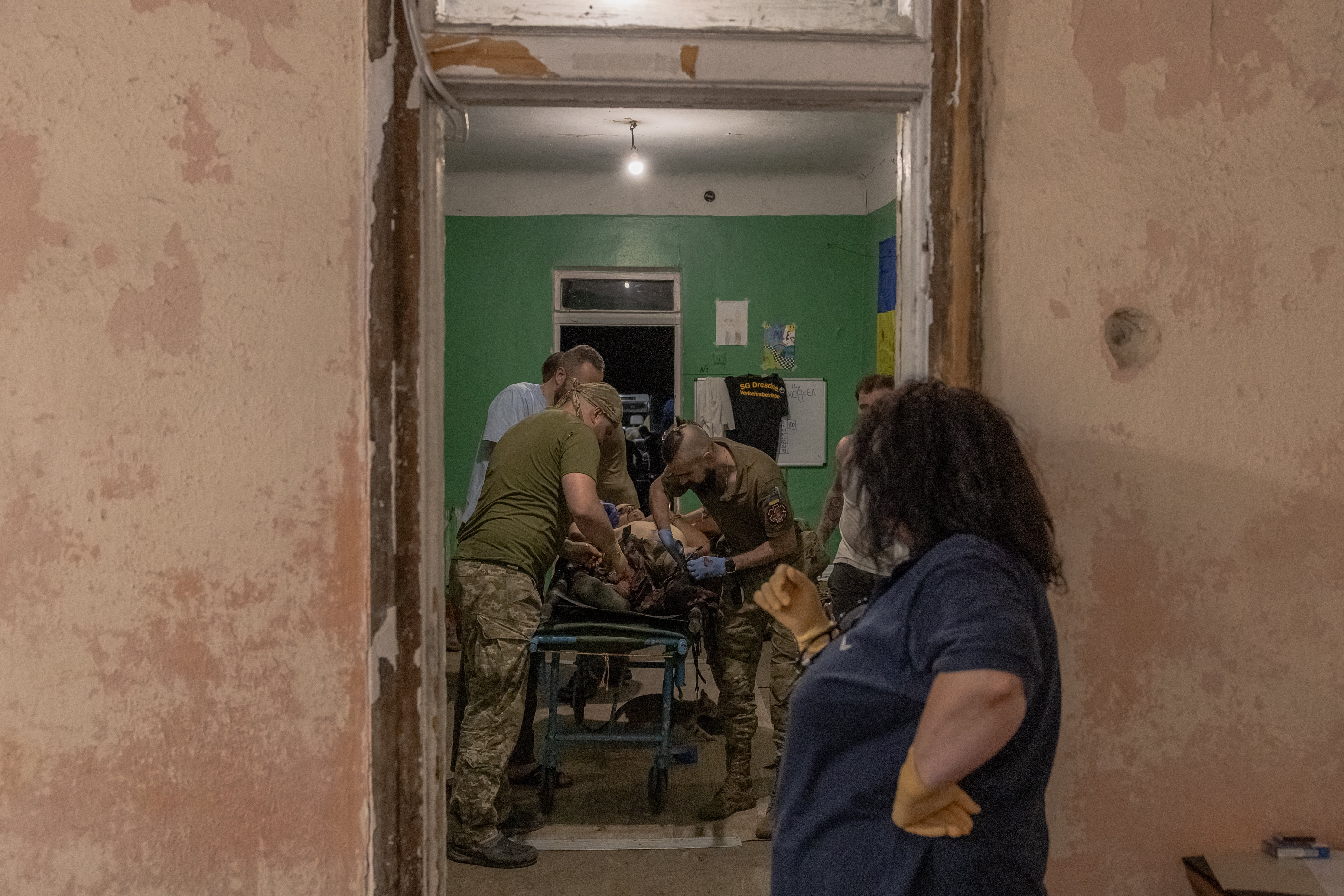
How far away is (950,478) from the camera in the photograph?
4.77ft

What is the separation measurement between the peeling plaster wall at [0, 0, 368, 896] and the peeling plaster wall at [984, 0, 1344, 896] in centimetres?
144

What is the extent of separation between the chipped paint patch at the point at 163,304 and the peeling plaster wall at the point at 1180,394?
169 centimetres

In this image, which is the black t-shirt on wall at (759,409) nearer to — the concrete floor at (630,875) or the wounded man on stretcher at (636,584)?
the wounded man on stretcher at (636,584)

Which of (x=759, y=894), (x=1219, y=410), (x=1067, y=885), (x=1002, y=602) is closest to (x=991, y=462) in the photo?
(x=1002, y=602)

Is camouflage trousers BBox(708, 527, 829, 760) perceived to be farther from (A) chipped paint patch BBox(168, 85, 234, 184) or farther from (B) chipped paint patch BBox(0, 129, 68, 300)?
(B) chipped paint patch BBox(0, 129, 68, 300)

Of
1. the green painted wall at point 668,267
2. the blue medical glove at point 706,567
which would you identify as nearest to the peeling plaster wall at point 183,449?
the blue medical glove at point 706,567

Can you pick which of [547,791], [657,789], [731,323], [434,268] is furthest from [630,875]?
[731,323]

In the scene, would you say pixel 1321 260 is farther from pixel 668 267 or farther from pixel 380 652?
pixel 668 267

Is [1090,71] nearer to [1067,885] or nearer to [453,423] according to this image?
[1067,885]

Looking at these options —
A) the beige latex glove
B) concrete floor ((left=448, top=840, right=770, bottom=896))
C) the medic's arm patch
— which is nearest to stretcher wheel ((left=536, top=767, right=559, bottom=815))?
concrete floor ((left=448, top=840, right=770, bottom=896))

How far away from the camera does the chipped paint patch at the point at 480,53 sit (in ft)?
6.72

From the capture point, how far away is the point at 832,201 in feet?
22.7

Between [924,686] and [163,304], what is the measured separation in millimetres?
1684

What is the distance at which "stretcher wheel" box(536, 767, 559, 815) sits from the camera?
3.81 m
